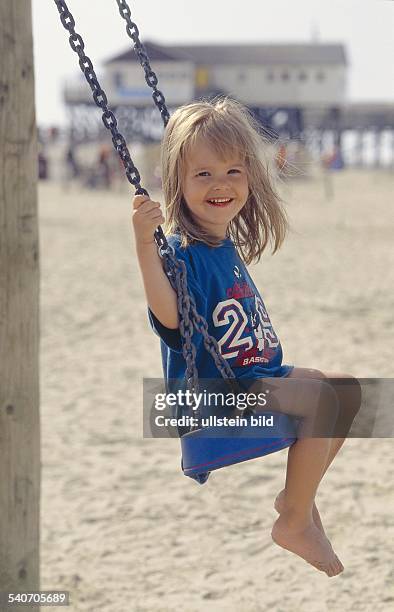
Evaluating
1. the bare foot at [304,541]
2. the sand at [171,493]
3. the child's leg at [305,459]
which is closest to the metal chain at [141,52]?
the sand at [171,493]

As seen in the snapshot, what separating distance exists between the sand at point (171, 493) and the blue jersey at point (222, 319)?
54cm

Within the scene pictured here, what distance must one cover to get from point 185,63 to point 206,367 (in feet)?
124

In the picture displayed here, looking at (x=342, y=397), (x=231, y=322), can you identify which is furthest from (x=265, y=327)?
(x=342, y=397)

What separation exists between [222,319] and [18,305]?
0.72m

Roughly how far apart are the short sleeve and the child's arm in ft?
0.18

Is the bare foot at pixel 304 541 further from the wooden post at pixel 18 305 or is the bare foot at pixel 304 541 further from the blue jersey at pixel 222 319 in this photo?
the wooden post at pixel 18 305

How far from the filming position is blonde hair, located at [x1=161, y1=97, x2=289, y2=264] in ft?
7.57

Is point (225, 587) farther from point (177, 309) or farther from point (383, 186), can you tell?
point (383, 186)

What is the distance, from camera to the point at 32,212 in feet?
8.98

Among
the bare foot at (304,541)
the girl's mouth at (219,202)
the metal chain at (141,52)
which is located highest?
the metal chain at (141,52)

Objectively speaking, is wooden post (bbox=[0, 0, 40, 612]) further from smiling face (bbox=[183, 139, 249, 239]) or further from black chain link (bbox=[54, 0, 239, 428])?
smiling face (bbox=[183, 139, 249, 239])

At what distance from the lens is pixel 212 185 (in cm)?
230

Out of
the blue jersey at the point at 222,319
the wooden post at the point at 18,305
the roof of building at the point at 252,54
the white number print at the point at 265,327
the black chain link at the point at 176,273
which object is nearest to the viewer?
the black chain link at the point at 176,273

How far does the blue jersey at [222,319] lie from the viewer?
2.27 meters
